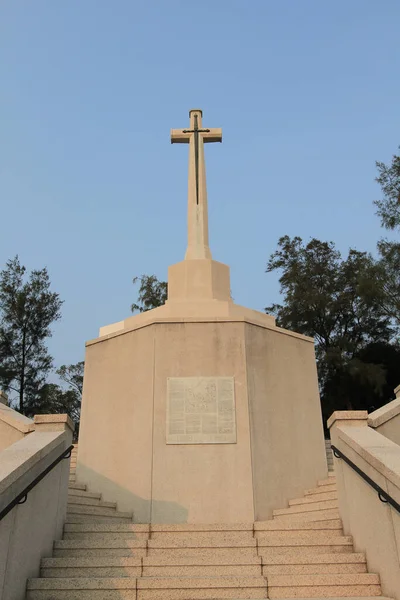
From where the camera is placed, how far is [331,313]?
29.3 metres

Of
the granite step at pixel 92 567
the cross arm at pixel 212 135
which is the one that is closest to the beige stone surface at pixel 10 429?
the granite step at pixel 92 567

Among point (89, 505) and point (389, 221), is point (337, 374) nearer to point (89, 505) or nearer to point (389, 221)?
point (389, 221)

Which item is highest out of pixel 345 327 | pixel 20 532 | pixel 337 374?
pixel 345 327

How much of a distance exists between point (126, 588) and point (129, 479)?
4.18 metres

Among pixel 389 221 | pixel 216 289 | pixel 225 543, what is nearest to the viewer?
pixel 225 543

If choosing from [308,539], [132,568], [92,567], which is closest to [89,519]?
[92,567]

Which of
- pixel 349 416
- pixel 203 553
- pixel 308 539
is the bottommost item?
pixel 203 553

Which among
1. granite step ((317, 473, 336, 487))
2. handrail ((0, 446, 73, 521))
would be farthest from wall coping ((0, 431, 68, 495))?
granite step ((317, 473, 336, 487))

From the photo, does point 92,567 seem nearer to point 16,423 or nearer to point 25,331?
point 16,423

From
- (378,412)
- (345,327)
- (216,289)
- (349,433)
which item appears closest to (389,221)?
(345,327)

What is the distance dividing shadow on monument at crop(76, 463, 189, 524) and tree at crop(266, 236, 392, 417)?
18.4 metres

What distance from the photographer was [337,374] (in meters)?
27.7

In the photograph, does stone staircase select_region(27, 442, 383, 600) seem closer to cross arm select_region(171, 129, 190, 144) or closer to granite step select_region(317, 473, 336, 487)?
granite step select_region(317, 473, 336, 487)

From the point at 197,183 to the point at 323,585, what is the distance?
9.09m
